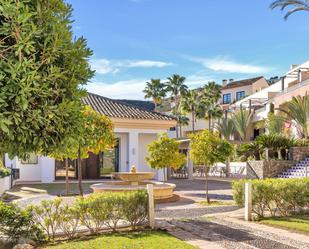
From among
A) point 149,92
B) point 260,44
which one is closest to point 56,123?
point 260,44

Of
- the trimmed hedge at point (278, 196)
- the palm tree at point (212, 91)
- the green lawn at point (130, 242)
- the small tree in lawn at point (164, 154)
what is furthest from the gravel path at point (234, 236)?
the palm tree at point (212, 91)

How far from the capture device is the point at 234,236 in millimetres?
9117

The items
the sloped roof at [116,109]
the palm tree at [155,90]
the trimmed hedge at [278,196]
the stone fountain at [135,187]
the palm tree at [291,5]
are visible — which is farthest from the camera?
the palm tree at [155,90]

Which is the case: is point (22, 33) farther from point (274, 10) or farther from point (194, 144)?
point (274, 10)

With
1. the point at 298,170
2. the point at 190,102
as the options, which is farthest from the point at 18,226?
the point at 190,102

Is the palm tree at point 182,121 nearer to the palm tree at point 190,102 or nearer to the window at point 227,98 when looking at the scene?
the palm tree at point 190,102

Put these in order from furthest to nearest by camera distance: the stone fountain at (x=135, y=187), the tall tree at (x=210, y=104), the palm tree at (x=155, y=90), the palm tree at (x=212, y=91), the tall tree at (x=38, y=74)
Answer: the palm tree at (x=155, y=90) → the palm tree at (x=212, y=91) → the tall tree at (x=210, y=104) → the stone fountain at (x=135, y=187) → the tall tree at (x=38, y=74)

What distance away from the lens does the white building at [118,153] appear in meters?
25.7

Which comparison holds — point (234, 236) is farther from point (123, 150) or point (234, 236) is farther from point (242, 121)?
point (242, 121)

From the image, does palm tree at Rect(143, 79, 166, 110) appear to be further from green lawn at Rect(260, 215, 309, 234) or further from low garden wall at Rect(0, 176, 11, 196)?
green lawn at Rect(260, 215, 309, 234)

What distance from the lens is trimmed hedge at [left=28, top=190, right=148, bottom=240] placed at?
8.89 m

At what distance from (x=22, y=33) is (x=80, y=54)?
761 mm

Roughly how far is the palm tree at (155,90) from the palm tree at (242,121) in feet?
50.2

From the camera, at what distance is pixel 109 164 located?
27.9 metres
